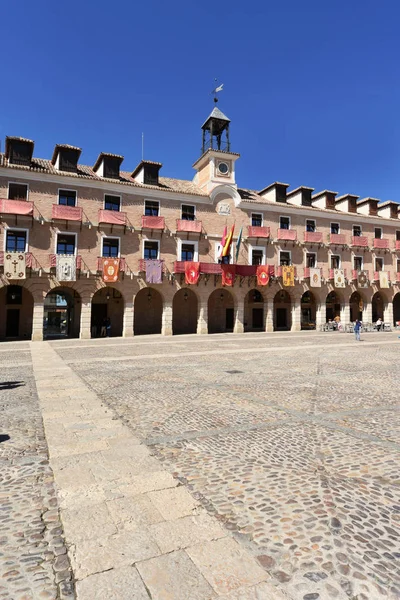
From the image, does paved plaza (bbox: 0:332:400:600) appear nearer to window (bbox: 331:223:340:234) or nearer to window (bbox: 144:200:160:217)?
window (bbox: 144:200:160:217)

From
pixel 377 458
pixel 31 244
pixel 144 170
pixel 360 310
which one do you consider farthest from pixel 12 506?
pixel 360 310

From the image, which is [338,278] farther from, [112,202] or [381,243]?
[112,202]

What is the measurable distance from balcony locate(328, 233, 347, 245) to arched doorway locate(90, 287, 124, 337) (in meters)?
22.6

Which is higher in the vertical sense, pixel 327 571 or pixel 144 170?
pixel 144 170

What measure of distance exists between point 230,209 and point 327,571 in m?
32.2

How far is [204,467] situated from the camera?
180 inches

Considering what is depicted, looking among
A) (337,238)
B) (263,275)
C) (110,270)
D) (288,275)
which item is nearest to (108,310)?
(110,270)

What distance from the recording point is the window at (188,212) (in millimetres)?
31422

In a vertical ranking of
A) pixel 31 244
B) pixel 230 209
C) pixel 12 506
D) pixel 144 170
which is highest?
pixel 144 170

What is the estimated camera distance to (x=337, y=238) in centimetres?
3725

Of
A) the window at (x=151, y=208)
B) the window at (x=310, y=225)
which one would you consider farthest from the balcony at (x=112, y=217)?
the window at (x=310, y=225)

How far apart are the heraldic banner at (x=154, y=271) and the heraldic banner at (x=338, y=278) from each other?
741 inches

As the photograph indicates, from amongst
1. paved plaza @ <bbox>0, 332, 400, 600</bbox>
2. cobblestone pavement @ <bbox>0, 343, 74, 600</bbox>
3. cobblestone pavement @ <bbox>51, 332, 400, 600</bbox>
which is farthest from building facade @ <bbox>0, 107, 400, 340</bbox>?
cobblestone pavement @ <bbox>0, 343, 74, 600</bbox>

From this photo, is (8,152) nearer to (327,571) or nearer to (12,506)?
(12,506)
